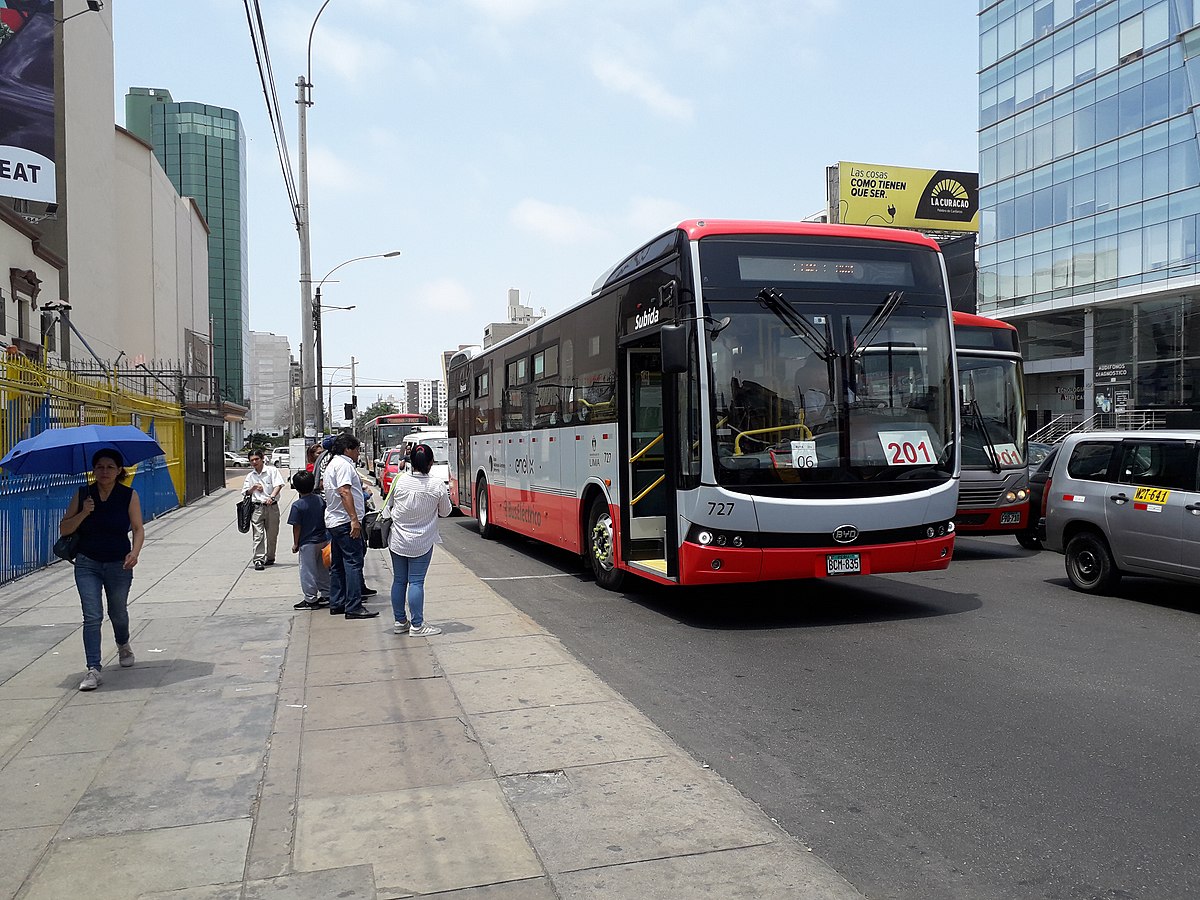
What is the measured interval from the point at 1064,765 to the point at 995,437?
10163 millimetres

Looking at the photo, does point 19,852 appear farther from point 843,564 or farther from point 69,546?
point 843,564

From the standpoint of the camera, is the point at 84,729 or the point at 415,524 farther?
the point at 415,524

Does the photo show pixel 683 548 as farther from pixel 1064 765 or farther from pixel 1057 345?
pixel 1057 345

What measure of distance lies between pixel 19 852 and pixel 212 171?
162746 millimetres

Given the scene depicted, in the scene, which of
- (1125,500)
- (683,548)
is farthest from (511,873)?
(1125,500)

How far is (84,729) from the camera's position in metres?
6.07

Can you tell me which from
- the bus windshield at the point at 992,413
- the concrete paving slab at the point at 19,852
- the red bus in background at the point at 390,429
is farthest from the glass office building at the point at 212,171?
the concrete paving slab at the point at 19,852

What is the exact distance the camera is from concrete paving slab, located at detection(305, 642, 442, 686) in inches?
288

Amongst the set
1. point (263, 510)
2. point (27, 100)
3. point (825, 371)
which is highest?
point (27, 100)

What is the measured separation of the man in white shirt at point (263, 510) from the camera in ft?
45.4

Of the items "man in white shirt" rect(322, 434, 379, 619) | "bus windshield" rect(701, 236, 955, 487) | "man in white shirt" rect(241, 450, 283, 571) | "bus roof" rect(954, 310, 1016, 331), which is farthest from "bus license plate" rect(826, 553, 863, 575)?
"man in white shirt" rect(241, 450, 283, 571)

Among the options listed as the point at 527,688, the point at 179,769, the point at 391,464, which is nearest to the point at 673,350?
the point at 527,688

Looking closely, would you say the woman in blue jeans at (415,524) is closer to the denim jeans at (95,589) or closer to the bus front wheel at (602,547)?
the denim jeans at (95,589)

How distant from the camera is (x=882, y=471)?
900 cm
